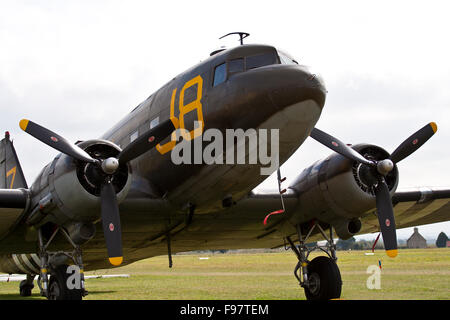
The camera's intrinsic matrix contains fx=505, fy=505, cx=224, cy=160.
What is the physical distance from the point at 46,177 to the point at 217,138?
3450 millimetres

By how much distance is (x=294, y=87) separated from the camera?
28.2 feet

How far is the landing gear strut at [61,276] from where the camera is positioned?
9.60m

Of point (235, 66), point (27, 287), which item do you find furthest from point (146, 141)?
point (27, 287)

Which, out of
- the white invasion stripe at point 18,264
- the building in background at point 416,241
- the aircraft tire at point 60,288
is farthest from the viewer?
the building in background at point 416,241

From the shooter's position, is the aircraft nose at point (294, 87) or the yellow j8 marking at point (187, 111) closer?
the aircraft nose at point (294, 87)

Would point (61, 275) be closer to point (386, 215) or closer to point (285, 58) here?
point (285, 58)

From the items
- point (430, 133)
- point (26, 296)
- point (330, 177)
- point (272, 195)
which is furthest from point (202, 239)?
point (26, 296)

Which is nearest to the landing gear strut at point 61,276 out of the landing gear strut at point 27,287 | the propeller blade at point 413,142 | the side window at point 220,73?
the side window at point 220,73

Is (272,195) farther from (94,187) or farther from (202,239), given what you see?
(94,187)

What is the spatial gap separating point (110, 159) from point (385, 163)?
5.74m

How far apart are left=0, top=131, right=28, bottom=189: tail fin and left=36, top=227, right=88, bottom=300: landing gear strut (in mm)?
3987

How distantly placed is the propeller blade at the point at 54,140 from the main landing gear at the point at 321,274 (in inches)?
224

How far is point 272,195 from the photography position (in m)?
11.8

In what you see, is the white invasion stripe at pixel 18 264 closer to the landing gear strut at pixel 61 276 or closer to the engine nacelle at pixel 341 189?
the landing gear strut at pixel 61 276
